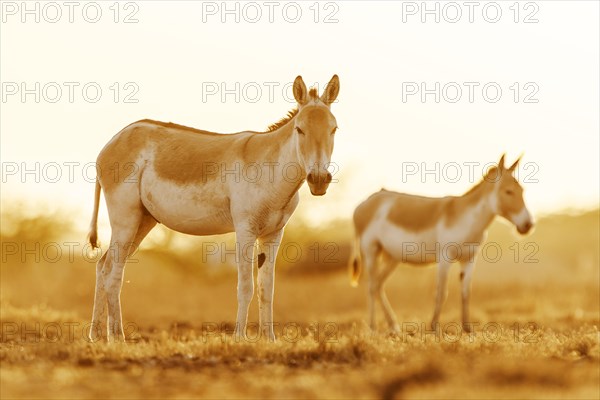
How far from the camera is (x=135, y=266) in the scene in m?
33.2

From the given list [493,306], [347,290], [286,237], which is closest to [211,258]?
[286,237]

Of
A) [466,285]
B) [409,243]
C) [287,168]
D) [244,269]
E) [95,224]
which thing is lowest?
[466,285]

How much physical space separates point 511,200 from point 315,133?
255 inches

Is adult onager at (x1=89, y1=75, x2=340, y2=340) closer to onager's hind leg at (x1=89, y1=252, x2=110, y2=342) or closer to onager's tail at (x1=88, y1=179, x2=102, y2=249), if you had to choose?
onager's hind leg at (x1=89, y1=252, x2=110, y2=342)

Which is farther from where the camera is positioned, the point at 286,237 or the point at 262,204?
the point at 286,237

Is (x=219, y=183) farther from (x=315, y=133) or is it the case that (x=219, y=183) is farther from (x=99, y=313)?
(x=99, y=313)

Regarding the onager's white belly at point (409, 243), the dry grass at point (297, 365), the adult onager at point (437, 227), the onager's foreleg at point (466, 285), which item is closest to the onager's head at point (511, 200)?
the adult onager at point (437, 227)

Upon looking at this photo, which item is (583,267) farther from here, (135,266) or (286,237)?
(135,266)

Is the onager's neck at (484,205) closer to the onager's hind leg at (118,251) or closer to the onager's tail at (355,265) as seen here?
the onager's tail at (355,265)

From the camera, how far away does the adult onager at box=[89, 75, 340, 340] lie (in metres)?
8.45

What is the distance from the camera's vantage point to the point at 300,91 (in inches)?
342

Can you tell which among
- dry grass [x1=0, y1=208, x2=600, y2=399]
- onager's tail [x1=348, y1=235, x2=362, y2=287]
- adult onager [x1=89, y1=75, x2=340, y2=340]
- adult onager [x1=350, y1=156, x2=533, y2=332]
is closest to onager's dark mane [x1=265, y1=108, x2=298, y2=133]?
adult onager [x1=89, y1=75, x2=340, y2=340]

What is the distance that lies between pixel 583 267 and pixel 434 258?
1075 inches

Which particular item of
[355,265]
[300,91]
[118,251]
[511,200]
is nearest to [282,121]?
[300,91]
